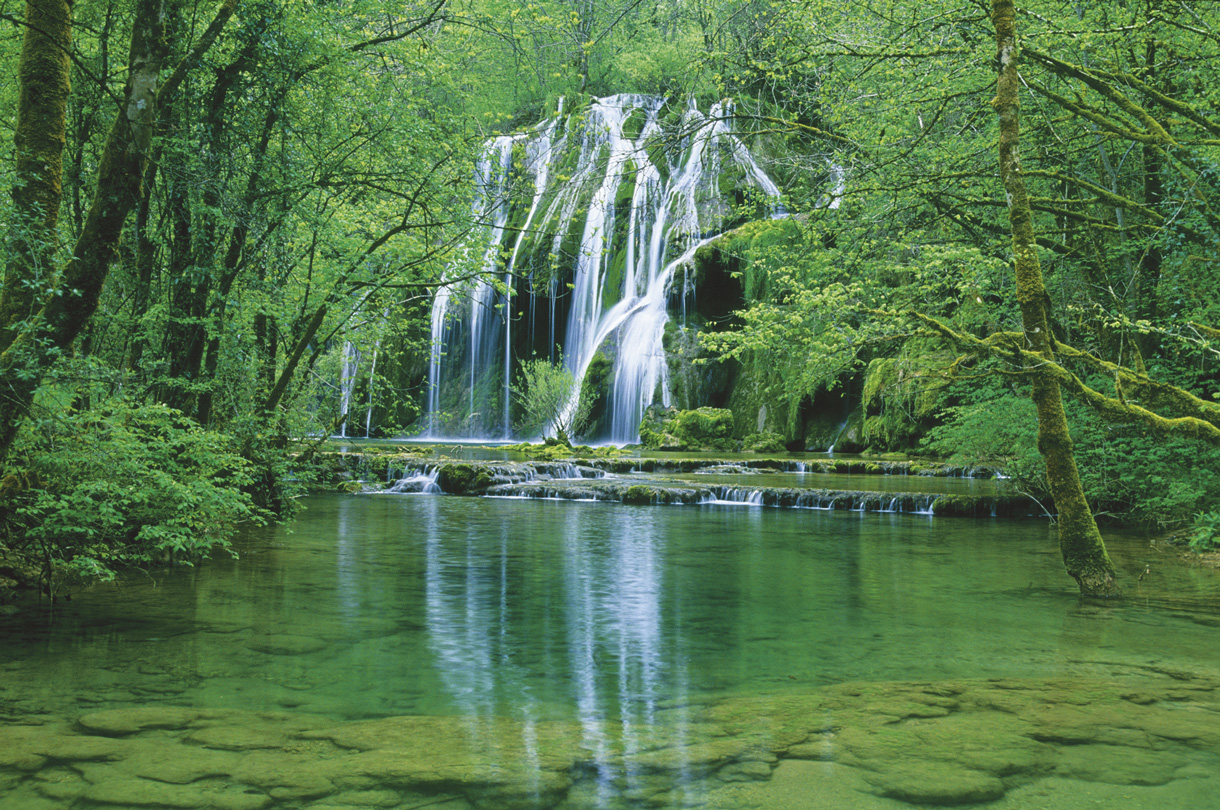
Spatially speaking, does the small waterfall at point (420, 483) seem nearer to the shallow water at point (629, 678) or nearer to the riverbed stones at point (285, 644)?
the shallow water at point (629, 678)

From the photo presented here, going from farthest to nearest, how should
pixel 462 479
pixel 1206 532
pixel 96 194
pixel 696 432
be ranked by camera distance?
1. pixel 696 432
2. pixel 462 479
3. pixel 1206 532
4. pixel 96 194

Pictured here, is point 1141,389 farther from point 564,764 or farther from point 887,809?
point 564,764

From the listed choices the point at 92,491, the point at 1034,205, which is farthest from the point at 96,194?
the point at 1034,205

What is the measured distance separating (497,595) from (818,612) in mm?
3006

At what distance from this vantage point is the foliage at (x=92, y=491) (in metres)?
5.36

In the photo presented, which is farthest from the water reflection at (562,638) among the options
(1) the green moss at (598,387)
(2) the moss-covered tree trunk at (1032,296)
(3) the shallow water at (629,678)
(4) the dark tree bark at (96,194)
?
(1) the green moss at (598,387)

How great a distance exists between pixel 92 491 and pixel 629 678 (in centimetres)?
413

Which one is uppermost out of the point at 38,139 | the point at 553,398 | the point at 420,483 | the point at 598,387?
the point at 598,387

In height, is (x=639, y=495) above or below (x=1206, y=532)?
below

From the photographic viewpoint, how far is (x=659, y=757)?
11.7ft

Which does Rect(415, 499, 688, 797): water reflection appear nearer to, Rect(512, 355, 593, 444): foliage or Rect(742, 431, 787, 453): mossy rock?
Rect(512, 355, 593, 444): foliage

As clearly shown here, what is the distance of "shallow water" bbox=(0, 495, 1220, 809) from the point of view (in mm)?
3252

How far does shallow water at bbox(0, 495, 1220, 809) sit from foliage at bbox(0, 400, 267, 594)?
0.53m

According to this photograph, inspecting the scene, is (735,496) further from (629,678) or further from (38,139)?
(38,139)
